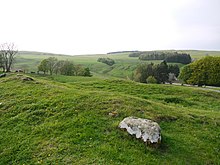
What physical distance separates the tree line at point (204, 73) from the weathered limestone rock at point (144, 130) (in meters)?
60.2

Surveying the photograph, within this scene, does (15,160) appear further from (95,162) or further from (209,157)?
(209,157)

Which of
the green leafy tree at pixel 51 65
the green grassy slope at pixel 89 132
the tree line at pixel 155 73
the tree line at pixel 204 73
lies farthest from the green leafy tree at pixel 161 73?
the green grassy slope at pixel 89 132

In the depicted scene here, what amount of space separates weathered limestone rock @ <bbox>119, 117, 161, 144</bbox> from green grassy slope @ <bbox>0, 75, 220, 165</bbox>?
0.44 metres

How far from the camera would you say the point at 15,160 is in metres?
13.0

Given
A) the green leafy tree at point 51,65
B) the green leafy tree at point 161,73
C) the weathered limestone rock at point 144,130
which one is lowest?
the green leafy tree at point 161,73

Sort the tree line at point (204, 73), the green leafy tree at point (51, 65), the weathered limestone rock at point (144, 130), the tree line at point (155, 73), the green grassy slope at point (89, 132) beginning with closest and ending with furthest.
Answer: the green grassy slope at point (89, 132) < the weathered limestone rock at point (144, 130) < the tree line at point (204, 73) < the green leafy tree at point (51, 65) < the tree line at point (155, 73)

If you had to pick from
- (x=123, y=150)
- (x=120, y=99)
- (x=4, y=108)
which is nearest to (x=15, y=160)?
(x=123, y=150)

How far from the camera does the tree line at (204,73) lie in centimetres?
6850

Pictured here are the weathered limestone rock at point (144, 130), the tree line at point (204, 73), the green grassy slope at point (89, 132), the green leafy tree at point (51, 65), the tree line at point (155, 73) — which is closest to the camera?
the green grassy slope at point (89, 132)

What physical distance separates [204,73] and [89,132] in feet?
212

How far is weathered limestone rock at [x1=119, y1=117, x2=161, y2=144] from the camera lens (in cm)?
1362

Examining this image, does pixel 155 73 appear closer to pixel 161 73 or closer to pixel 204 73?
pixel 161 73

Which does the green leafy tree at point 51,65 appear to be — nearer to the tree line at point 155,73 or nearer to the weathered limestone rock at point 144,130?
the tree line at point 155,73

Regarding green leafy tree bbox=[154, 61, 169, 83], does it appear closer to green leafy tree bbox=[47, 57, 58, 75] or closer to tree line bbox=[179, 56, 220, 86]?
tree line bbox=[179, 56, 220, 86]
